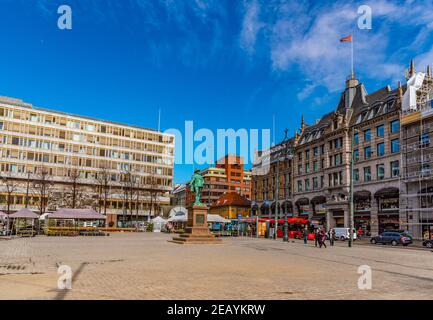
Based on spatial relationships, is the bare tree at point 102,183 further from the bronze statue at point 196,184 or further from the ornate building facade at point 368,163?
the bronze statue at point 196,184

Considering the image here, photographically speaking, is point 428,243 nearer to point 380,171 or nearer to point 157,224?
point 380,171

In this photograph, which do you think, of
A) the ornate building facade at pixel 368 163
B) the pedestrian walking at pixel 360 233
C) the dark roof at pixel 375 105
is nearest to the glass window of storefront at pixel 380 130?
the ornate building facade at pixel 368 163

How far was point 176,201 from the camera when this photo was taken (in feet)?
564

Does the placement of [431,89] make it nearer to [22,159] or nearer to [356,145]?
[356,145]

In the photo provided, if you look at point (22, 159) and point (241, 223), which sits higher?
point (22, 159)

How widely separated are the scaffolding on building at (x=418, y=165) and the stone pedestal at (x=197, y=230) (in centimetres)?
2624

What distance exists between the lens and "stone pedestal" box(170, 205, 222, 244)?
32222 mm

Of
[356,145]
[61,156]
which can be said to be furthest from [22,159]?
[356,145]

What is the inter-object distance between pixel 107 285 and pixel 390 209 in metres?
48.6

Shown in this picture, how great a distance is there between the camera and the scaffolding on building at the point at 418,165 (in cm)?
4669

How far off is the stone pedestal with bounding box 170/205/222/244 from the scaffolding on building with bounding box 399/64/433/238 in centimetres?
2624

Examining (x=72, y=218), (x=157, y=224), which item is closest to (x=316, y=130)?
(x=157, y=224)

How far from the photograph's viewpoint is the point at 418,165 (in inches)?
1917

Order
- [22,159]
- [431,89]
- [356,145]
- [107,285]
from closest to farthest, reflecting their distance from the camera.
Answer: [107,285] < [431,89] < [356,145] < [22,159]
